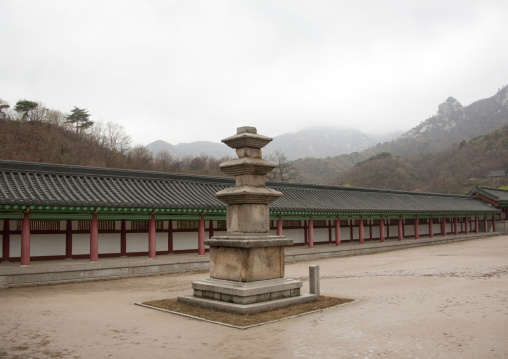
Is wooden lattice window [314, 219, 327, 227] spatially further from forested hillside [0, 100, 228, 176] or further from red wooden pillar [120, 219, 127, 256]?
forested hillside [0, 100, 228, 176]

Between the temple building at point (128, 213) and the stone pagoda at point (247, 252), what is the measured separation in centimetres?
362

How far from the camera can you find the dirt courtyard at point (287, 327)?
7.21m

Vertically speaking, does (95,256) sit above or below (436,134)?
below

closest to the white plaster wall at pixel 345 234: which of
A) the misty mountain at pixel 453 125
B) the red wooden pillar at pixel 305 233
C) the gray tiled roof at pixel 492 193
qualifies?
the red wooden pillar at pixel 305 233

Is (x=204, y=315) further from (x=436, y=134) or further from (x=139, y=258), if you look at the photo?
(x=436, y=134)

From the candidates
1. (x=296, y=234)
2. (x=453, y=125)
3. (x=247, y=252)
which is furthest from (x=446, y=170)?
(x=247, y=252)

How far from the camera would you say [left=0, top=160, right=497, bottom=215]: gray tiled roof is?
17844 mm

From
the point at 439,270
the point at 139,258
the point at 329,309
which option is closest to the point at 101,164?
the point at 139,258


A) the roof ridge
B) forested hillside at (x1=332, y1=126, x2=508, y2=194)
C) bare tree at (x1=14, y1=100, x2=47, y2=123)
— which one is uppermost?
bare tree at (x1=14, y1=100, x2=47, y2=123)

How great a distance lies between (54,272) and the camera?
16.8 metres

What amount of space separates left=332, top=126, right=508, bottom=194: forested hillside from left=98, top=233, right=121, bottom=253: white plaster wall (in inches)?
2975

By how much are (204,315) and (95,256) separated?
1055 centimetres

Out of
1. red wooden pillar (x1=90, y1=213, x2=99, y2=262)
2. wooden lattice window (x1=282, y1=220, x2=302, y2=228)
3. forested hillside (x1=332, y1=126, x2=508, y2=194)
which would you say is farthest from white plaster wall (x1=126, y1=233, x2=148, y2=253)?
forested hillside (x1=332, y1=126, x2=508, y2=194)

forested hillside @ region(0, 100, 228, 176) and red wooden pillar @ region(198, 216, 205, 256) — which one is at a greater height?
forested hillside @ region(0, 100, 228, 176)
